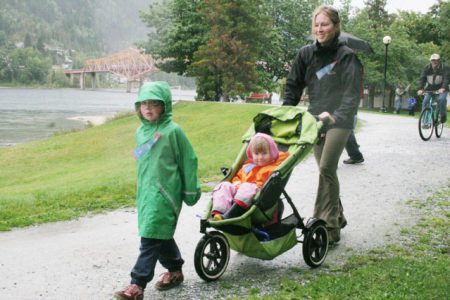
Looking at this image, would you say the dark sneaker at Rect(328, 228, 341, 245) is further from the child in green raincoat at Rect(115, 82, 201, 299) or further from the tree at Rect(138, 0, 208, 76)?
the tree at Rect(138, 0, 208, 76)

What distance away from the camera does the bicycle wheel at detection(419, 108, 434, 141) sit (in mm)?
13600

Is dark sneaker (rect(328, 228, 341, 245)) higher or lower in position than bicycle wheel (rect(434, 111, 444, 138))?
lower

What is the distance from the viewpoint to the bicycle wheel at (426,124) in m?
13.6

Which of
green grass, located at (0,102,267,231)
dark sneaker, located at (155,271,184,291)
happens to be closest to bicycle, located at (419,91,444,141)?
green grass, located at (0,102,267,231)

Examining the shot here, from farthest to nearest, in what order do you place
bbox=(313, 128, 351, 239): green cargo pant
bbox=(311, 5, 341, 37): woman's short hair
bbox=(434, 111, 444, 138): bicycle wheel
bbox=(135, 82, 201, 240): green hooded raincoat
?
bbox=(434, 111, 444, 138): bicycle wheel < bbox=(313, 128, 351, 239): green cargo pant < bbox=(311, 5, 341, 37): woman's short hair < bbox=(135, 82, 201, 240): green hooded raincoat

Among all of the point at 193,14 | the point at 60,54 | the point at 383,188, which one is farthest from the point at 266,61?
the point at 60,54

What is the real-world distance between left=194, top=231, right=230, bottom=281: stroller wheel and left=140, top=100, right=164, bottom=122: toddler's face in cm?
104

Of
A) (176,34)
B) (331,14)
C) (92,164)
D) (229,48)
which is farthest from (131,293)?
(176,34)

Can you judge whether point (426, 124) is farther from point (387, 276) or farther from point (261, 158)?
point (261, 158)

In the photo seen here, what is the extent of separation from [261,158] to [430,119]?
402 inches

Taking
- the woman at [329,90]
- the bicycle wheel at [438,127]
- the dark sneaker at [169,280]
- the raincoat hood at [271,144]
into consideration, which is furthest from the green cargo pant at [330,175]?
the bicycle wheel at [438,127]

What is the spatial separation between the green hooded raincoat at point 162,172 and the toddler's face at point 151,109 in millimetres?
40

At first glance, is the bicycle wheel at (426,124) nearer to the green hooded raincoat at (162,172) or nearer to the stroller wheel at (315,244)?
the stroller wheel at (315,244)

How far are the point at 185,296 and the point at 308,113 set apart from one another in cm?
193
